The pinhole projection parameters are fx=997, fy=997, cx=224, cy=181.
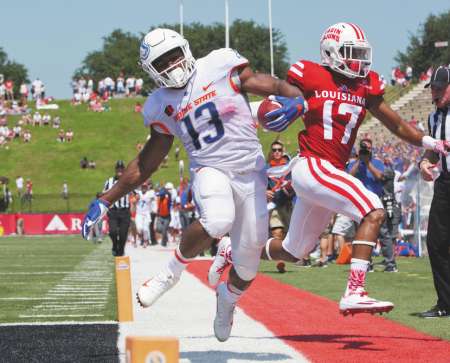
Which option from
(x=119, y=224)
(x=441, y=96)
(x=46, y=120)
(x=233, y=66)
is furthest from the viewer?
(x=46, y=120)

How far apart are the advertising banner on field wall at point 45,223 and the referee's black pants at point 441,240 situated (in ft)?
102

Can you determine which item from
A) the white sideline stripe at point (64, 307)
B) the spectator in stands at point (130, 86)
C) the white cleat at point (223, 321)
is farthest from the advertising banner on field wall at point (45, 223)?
the white cleat at point (223, 321)

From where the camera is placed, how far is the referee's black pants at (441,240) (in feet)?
25.3

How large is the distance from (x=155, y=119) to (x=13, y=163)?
48050mm

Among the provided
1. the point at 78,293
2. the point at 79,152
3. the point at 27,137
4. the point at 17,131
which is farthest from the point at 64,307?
the point at 17,131

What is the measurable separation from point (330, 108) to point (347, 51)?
401 mm

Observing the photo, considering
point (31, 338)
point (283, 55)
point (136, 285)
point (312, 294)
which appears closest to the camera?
point (31, 338)

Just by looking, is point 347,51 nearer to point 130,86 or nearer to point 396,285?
point 396,285

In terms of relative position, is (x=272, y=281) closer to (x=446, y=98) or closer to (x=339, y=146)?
(x=446, y=98)

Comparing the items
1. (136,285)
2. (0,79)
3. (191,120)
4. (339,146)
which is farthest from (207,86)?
(0,79)

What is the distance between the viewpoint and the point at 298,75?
6.59 m

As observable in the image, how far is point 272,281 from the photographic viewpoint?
12.0m

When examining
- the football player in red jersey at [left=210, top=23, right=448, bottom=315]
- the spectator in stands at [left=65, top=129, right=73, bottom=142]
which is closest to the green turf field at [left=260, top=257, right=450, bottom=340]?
the football player in red jersey at [left=210, top=23, right=448, bottom=315]

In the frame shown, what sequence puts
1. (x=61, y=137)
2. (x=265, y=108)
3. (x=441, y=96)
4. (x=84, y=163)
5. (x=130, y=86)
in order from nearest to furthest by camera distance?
(x=265, y=108) → (x=441, y=96) → (x=84, y=163) → (x=61, y=137) → (x=130, y=86)
